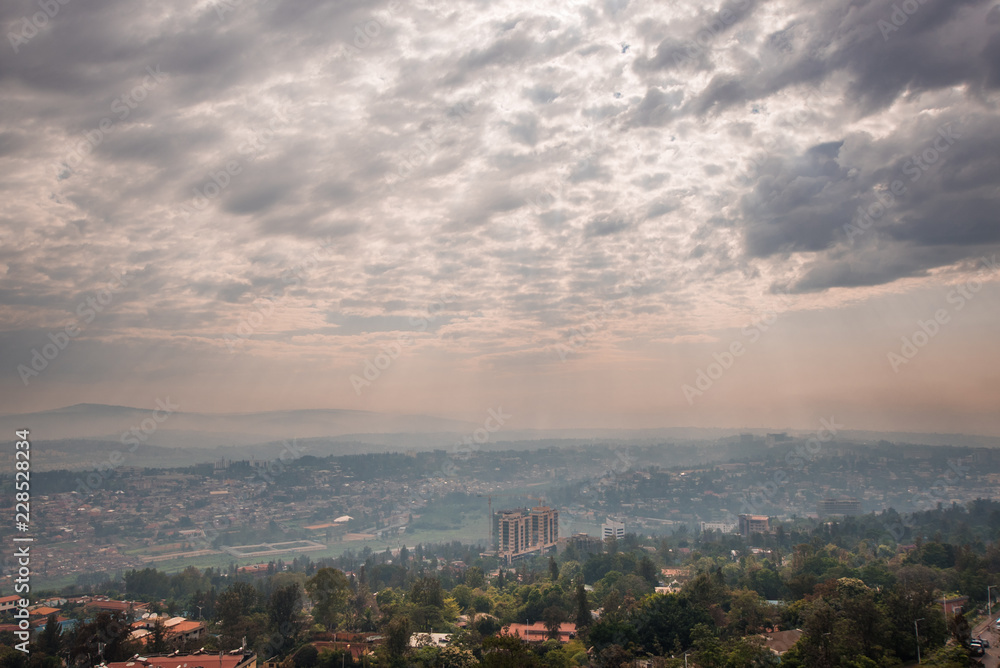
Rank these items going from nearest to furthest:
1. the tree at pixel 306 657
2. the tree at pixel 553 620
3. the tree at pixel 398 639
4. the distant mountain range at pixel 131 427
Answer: the tree at pixel 398 639 → the tree at pixel 306 657 → the tree at pixel 553 620 → the distant mountain range at pixel 131 427

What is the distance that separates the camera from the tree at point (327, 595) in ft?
72.2

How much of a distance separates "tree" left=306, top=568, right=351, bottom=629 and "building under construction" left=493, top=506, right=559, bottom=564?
139 feet

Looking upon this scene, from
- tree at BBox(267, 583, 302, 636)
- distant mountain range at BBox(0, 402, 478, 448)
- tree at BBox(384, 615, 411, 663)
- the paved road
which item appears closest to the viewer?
the paved road

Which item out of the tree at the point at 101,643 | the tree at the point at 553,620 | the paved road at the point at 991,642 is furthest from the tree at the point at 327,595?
the paved road at the point at 991,642

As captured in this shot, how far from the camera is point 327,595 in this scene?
868 inches

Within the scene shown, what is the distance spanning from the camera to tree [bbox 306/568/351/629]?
2202cm

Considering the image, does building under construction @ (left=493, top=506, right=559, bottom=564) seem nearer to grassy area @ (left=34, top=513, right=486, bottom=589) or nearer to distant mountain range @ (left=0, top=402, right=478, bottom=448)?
grassy area @ (left=34, top=513, right=486, bottom=589)

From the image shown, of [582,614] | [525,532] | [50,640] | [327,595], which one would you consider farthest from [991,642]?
[525,532]

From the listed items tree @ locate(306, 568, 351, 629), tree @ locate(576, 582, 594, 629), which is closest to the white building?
tree @ locate(576, 582, 594, 629)

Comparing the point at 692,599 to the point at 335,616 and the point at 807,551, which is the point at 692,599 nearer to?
the point at 335,616

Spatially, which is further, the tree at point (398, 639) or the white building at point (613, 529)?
the white building at point (613, 529)

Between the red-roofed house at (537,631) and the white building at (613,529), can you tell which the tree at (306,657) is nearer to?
the red-roofed house at (537,631)

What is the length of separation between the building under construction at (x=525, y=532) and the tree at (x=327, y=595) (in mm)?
42272

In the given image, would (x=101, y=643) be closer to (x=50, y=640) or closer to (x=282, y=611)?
(x=50, y=640)
